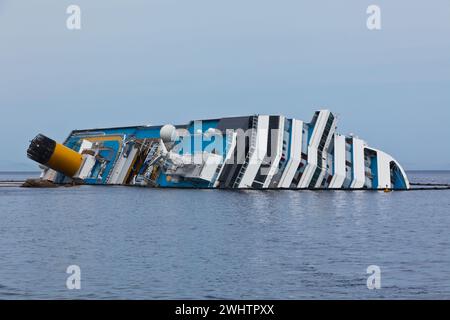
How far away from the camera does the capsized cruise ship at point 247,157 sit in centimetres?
8494

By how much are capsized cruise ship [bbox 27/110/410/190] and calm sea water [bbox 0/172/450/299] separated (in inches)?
457

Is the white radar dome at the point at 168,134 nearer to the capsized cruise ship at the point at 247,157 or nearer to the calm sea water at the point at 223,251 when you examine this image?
the capsized cruise ship at the point at 247,157

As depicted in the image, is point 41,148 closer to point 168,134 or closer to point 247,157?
point 168,134

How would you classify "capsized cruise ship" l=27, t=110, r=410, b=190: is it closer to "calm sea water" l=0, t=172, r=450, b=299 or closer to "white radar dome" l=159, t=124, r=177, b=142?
"white radar dome" l=159, t=124, r=177, b=142

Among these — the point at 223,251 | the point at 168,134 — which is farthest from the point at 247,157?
the point at 223,251

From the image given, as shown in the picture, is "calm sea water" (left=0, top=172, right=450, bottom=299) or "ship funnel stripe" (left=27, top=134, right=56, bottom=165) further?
"ship funnel stripe" (left=27, top=134, right=56, bottom=165)

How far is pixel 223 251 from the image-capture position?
133 feet

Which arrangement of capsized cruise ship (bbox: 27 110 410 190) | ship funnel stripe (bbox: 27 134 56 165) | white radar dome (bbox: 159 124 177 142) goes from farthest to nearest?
ship funnel stripe (bbox: 27 134 56 165), white radar dome (bbox: 159 124 177 142), capsized cruise ship (bbox: 27 110 410 190)

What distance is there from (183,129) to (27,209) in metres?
30.2

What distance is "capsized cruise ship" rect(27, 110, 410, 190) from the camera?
84938mm

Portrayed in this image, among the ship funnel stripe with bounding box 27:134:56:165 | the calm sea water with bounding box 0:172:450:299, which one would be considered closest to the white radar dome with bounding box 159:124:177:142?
the ship funnel stripe with bounding box 27:134:56:165

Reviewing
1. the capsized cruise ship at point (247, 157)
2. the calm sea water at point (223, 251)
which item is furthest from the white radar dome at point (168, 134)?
the calm sea water at point (223, 251)
